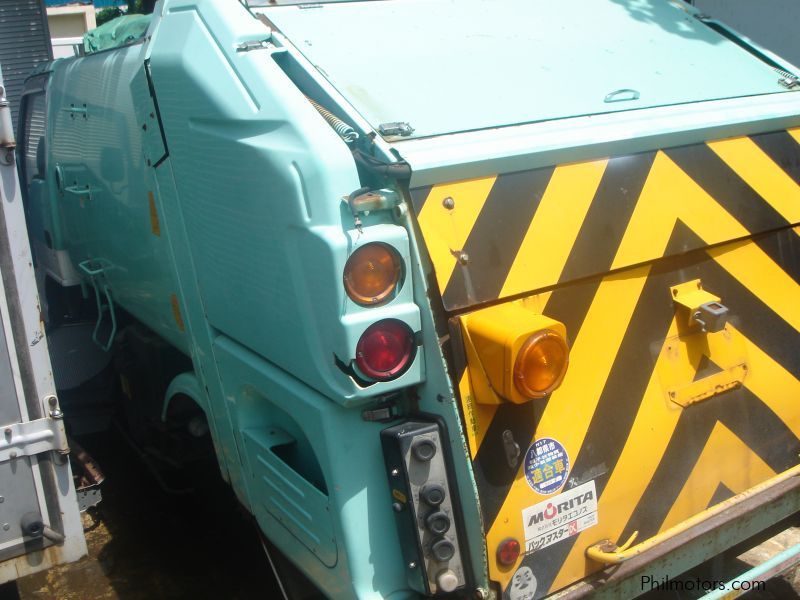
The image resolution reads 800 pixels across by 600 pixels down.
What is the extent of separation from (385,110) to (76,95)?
2.21 m

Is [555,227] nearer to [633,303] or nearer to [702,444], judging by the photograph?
[633,303]

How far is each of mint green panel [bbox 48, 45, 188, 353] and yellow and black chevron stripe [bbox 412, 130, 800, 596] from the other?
134cm

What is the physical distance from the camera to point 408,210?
197 cm

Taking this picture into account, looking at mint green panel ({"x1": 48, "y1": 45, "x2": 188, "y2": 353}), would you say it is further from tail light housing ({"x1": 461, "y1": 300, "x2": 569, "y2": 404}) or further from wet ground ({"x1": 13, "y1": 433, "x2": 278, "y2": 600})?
tail light housing ({"x1": 461, "y1": 300, "x2": 569, "y2": 404})

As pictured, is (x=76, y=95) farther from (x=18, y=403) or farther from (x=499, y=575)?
(x=499, y=575)

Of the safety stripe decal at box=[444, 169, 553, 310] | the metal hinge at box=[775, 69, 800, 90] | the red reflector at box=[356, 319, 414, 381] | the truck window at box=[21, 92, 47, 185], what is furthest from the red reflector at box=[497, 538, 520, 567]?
the truck window at box=[21, 92, 47, 185]

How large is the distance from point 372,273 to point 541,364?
46 centimetres

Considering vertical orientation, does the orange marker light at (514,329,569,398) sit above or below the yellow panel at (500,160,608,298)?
below

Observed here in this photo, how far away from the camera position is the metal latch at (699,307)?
A: 229cm

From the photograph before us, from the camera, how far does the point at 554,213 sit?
217cm

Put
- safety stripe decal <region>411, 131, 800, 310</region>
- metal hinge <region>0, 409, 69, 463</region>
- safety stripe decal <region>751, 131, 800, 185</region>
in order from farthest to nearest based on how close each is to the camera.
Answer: safety stripe decal <region>751, 131, 800, 185</region>, metal hinge <region>0, 409, 69, 463</region>, safety stripe decal <region>411, 131, 800, 310</region>

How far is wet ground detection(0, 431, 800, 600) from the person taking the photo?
11.3ft

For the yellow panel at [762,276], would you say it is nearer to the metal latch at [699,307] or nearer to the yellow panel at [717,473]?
the metal latch at [699,307]

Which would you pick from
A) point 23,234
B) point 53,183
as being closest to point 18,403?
point 23,234
